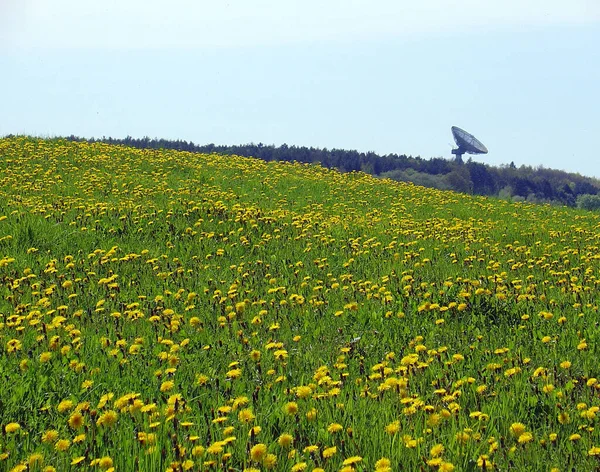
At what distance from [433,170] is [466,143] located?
24802mm

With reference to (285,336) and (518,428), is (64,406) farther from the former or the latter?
(518,428)

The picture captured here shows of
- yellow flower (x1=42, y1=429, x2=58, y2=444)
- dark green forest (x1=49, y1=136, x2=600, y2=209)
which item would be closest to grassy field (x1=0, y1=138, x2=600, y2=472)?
yellow flower (x1=42, y1=429, x2=58, y2=444)

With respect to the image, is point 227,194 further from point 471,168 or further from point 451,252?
point 471,168

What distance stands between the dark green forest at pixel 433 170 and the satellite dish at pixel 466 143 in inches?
235

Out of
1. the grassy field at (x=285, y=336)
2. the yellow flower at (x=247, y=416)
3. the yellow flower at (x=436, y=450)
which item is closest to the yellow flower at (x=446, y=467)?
the grassy field at (x=285, y=336)

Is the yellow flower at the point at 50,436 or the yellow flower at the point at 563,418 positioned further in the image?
the yellow flower at the point at 563,418

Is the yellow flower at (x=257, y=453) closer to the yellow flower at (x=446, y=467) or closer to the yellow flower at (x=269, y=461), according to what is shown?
the yellow flower at (x=269, y=461)

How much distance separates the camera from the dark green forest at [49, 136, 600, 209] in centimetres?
9599

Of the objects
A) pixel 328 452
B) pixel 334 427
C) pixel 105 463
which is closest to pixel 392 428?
pixel 334 427

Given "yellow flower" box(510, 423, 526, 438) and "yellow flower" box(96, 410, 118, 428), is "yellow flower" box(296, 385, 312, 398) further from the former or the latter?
"yellow flower" box(510, 423, 526, 438)

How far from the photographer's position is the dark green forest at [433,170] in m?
96.0

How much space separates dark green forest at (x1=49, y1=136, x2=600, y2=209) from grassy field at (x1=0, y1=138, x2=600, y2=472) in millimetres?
69166

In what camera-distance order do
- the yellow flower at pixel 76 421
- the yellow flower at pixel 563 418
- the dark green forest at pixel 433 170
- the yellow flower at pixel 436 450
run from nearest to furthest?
1. the yellow flower at pixel 436 450
2. the yellow flower at pixel 76 421
3. the yellow flower at pixel 563 418
4. the dark green forest at pixel 433 170

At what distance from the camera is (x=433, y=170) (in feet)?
405
